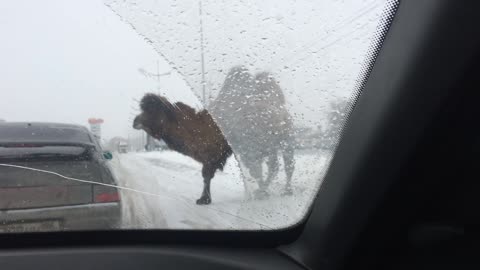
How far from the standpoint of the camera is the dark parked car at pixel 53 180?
3.02 metres

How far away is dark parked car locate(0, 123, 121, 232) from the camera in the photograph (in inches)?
119

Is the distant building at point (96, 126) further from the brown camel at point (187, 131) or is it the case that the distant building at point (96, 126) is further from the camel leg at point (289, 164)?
the camel leg at point (289, 164)

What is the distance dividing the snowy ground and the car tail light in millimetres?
47

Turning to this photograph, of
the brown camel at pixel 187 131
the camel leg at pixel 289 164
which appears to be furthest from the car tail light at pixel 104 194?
the camel leg at pixel 289 164

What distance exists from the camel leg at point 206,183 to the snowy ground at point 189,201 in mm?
25

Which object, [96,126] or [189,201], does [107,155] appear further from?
[189,201]

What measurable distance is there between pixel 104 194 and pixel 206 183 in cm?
58

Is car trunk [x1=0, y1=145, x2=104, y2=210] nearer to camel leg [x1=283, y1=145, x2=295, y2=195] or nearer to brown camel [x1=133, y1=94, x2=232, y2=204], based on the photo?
brown camel [x1=133, y1=94, x2=232, y2=204]

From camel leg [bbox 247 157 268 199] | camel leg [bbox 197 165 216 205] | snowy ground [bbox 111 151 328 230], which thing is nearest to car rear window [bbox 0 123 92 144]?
snowy ground [bbox 111 151 328 230]

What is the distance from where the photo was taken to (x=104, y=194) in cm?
315

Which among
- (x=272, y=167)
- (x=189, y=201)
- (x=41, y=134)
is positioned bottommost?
(x=189, y=201)

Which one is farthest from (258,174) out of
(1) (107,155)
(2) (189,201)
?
(1) (107,155)

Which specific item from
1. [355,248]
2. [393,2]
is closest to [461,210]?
[355,248]

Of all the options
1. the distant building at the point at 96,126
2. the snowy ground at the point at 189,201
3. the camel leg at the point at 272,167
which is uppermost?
the distant building at the point at 96,126
